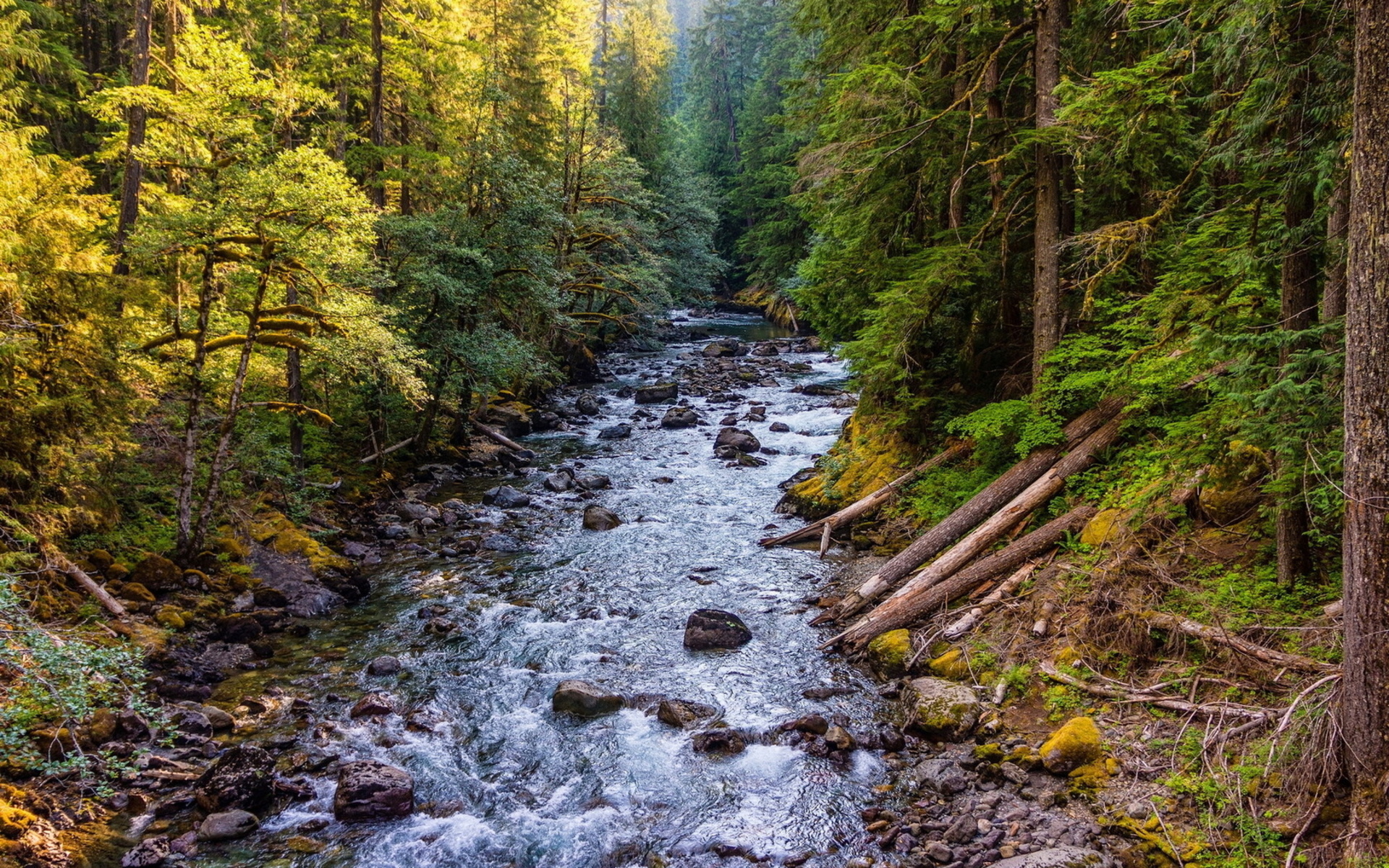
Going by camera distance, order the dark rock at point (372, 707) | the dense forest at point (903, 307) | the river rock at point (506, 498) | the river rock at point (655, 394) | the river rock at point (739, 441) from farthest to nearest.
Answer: the river rock at point (655, 394) < the river rock at point (739, 441) < the river rock at point (506, 498) < the dark rock at point (372, 707) < the dense forest at point (903, 307)

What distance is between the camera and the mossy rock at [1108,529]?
8.16 meters

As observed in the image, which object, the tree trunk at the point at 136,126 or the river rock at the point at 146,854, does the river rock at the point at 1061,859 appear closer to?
the river rock at the point at 146,854

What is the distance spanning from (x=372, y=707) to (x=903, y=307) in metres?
9.41

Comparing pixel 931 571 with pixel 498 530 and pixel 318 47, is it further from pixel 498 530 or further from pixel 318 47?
pixel 318 47

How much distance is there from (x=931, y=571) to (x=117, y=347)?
38.0 ft

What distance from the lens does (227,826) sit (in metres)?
6.43

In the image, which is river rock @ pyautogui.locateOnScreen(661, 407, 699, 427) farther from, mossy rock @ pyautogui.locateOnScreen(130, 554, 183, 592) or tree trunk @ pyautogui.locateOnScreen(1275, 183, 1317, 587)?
tree trunk @ pyautogui.locateOnScreen(1275, 183, 1317, 587)

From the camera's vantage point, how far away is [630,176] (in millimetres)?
31141

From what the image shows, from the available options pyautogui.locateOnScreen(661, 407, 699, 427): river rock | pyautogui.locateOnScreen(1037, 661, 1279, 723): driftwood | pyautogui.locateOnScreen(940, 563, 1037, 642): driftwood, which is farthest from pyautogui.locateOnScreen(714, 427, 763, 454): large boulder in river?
pyautogui.locateOnScreen(1037, 661, 1279, 723): driftwood

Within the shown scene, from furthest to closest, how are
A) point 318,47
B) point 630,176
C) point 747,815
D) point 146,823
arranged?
point 630,176
point 318,47
point 747,815
point 146,823

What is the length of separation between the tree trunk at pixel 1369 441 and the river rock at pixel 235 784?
8680mm

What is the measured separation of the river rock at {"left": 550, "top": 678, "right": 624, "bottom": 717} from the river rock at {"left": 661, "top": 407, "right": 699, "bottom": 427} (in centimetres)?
1534

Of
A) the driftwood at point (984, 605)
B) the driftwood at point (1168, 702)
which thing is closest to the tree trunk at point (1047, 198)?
the driftwood at point (984, 605)

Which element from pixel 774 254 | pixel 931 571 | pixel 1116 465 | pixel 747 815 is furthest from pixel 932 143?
pixel 774 254
